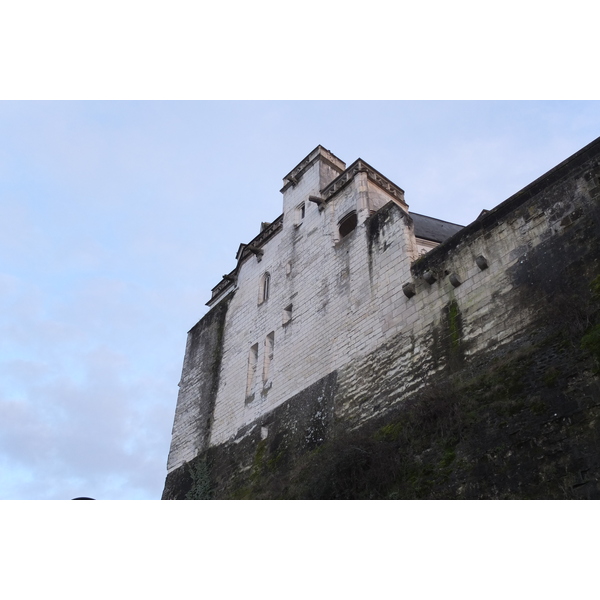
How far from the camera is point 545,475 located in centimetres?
758

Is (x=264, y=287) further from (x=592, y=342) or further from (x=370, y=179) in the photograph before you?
(x=592, y=342)

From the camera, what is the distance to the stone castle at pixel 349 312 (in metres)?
9.76

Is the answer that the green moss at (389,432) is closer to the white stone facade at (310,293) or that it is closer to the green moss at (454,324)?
the green moss at (454,324)

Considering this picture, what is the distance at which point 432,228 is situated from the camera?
19938 millimetres

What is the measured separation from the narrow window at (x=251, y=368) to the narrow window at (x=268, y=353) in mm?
484

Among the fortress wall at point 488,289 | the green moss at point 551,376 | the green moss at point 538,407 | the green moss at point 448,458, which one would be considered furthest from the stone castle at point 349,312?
the green moss at point 538,407

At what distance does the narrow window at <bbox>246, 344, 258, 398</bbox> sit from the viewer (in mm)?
15512

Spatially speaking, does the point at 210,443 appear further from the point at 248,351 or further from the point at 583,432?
the point at 583,432

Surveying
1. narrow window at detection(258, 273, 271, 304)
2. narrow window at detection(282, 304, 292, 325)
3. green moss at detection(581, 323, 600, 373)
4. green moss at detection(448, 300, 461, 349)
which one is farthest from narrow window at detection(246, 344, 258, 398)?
green moss at detection(581, 323, 600, 373)

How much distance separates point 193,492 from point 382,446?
6814 millimetres

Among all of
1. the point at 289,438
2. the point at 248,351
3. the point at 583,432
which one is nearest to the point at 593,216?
the point at 583,432

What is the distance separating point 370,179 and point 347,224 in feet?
4.03

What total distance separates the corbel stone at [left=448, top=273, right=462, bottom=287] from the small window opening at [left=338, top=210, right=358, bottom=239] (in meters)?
4.24

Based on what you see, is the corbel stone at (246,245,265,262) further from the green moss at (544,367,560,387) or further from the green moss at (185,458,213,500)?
the green moss at (544,367,560,387)
